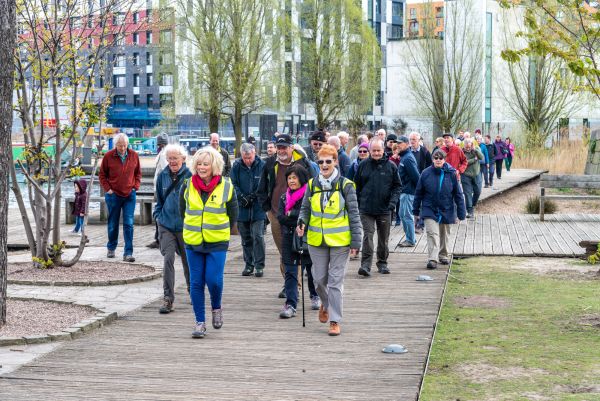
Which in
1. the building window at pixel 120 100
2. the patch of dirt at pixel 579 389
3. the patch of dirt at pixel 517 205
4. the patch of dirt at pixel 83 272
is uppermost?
the building window at pixel 120 100

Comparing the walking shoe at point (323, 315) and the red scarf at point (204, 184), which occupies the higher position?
the red scarf at point (204, 184)

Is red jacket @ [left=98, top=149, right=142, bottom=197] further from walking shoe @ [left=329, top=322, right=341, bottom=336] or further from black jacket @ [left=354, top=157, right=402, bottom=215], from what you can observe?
walking shoe @ [left=329, top=322, right=341, bottom=336]

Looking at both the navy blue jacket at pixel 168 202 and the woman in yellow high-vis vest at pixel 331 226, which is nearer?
the woman in yellow high-vis vest at pixel 331 226

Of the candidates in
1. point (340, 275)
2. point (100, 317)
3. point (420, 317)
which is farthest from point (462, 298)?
point (100, 317)

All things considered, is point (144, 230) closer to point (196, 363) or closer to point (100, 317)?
point (100, 317)

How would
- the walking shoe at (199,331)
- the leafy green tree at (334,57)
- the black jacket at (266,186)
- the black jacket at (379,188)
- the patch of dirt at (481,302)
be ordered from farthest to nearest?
the leafy green tree at (334,57) → the black jacket at (379,188) → the black jacket at (266,186) → the patch of dirt at (481,302) → the walking shoe at (199,331)

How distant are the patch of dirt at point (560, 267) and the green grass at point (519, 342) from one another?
1.00ft

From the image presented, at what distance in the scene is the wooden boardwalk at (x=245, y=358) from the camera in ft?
23.9

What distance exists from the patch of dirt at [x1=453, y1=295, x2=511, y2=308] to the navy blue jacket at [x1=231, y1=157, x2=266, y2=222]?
118 inches

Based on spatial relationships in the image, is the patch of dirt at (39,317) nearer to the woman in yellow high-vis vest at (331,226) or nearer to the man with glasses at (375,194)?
the woman in yellow high-vis vest at (331,226)

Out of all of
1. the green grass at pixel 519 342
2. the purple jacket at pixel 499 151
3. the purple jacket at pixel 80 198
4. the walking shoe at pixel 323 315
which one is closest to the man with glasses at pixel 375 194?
the green grass at pixel 519 342

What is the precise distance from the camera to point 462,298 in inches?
468

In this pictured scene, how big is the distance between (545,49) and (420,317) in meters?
3.01

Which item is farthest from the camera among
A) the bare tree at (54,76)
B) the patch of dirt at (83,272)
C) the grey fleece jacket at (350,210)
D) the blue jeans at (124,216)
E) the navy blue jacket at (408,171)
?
the navy blue jacket at (408,171)
